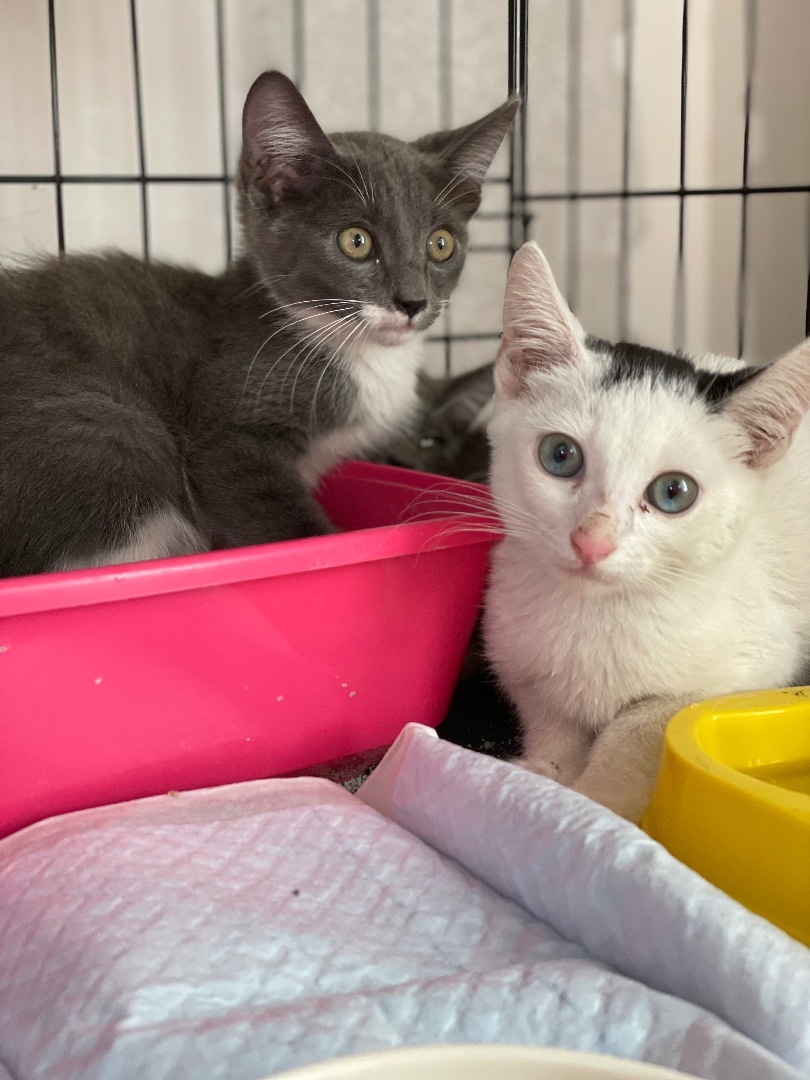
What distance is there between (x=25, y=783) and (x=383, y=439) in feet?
2.48

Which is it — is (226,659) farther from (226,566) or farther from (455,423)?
(455,423)

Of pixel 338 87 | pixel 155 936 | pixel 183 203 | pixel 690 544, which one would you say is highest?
pixel 338 87

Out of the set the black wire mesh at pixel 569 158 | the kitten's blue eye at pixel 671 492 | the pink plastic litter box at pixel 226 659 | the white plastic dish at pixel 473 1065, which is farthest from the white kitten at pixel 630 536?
the black wire mesh at pixel 569 158

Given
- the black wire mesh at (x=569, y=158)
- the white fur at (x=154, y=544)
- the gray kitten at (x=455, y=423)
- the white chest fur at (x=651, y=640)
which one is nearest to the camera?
the white chest fur at (x=651, y=640)

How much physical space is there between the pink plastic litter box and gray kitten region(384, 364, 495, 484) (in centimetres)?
48

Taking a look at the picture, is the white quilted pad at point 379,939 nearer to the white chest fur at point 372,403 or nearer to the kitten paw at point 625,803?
the kitten paw at point 625,803

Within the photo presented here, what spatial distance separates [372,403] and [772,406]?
634 millimetres

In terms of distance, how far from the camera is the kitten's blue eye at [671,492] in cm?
96

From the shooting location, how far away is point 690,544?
0.97 meters

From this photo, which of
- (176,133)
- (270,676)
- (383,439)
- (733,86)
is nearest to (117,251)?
(383,439)

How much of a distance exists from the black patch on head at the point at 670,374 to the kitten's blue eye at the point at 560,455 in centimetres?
7

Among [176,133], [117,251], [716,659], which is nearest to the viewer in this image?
[716,659]

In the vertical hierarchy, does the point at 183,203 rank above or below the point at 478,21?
below

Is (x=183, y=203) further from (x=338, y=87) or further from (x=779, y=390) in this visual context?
(x=779, y=390)
